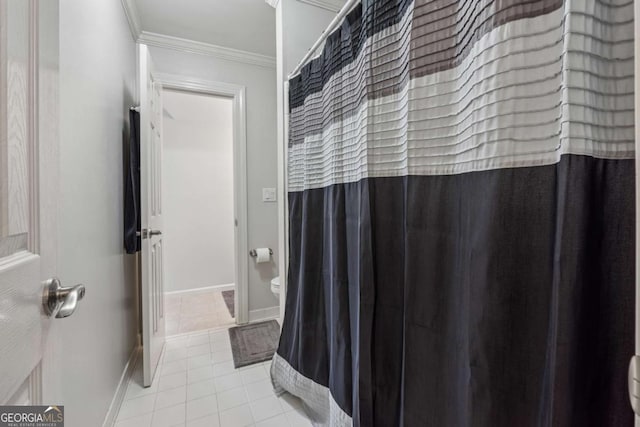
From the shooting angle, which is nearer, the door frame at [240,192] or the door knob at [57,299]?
the door knob at [57,299]

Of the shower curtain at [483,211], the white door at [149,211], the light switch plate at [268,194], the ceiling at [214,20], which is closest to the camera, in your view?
the shower curtain at [483,211]

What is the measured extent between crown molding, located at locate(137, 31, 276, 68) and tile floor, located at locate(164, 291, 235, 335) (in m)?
2.33

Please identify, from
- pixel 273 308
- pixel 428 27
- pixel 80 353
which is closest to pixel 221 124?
pixel 273 308

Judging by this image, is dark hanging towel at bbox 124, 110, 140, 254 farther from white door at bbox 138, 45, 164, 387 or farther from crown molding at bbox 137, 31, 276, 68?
crown molding at bbox 137, 31, 276, 68

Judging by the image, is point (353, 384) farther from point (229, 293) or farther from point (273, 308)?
point (229, 293)

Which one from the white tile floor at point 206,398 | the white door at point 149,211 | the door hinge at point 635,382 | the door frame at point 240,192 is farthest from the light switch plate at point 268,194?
the door hinge at point 635,382

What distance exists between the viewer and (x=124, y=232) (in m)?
1.61

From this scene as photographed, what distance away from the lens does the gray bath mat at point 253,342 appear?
186cm

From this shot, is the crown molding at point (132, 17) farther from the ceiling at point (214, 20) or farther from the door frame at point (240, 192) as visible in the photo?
the door frame at point (240, 192)

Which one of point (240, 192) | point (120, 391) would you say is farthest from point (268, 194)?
point (120, 391)

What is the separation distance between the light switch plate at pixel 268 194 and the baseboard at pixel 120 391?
4.89ft

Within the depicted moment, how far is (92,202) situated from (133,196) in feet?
1.66

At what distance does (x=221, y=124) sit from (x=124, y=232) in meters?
2.14
